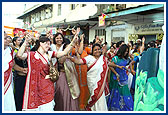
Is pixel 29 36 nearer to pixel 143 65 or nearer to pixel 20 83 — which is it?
pixel 20 83

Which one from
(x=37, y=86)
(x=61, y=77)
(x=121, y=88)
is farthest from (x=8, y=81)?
(x=121, y=88)

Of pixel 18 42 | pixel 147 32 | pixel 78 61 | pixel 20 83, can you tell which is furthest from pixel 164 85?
pixel 147 32

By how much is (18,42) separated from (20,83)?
0.80 meters

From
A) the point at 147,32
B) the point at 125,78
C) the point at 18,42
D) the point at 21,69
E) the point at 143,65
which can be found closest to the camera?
the point at 143,65

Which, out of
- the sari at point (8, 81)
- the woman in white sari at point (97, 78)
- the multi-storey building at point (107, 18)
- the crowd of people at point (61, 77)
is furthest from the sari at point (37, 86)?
the multi-storey building at point (107, 18)

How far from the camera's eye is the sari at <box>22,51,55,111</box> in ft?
10.5

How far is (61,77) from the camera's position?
3859 mm

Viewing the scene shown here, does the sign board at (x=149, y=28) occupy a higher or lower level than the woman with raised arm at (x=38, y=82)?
higher

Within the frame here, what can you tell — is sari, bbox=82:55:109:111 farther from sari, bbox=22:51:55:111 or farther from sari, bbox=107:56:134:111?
sari, bbox=22:51:55:111

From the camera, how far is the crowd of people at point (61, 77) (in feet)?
10.5

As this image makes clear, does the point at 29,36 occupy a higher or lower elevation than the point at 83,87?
higher

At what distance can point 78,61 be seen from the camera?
3865mm

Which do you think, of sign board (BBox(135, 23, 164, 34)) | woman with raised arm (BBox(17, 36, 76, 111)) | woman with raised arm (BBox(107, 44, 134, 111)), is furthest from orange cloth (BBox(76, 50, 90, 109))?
sign board (BBox(135, 23, 164, 34))

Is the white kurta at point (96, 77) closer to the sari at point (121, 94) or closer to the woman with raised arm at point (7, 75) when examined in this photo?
the sari at point (121, 94)
